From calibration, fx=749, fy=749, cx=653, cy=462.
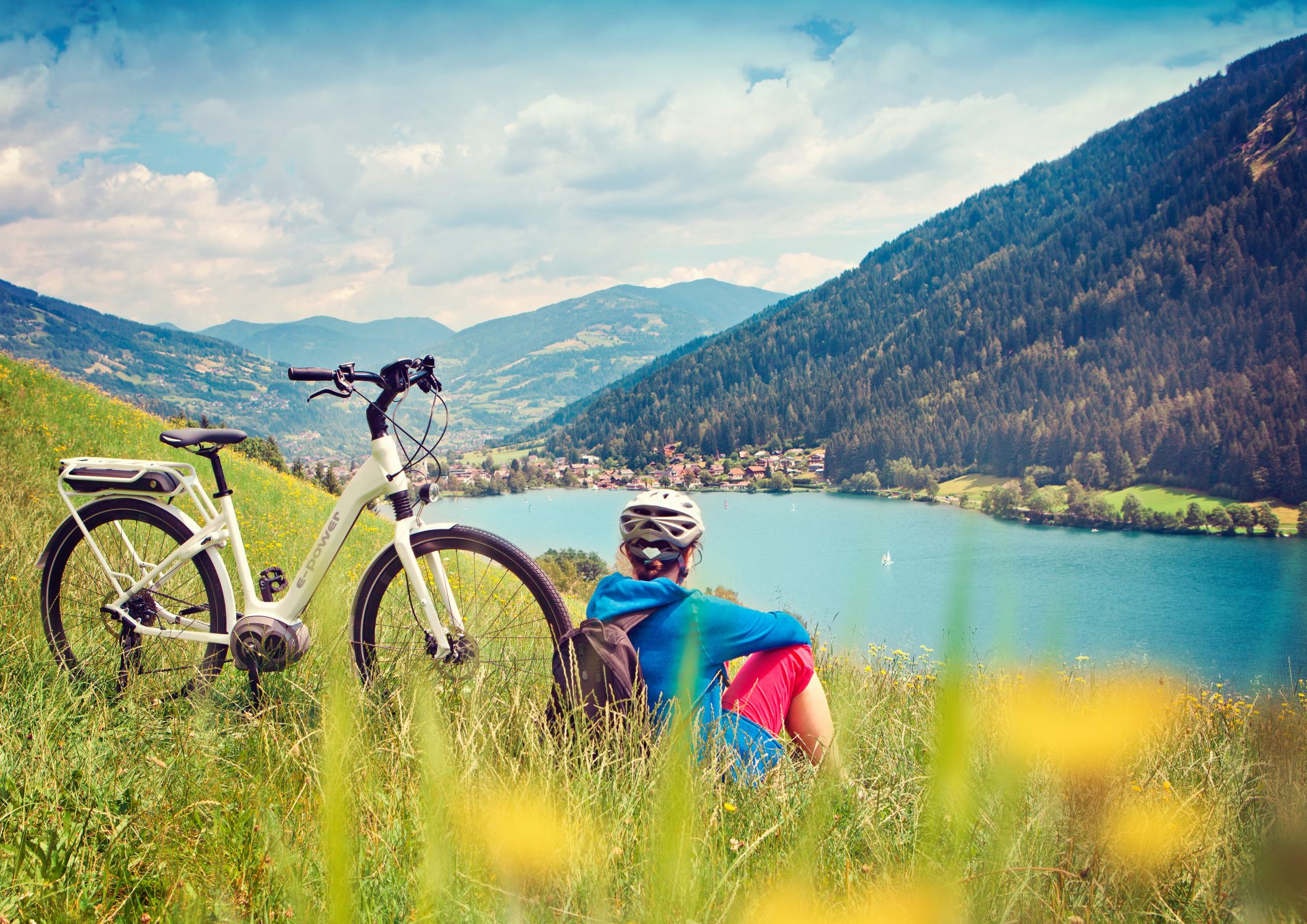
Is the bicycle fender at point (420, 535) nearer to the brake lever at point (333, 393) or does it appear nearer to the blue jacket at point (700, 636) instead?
the brake lever at point (333, 393)

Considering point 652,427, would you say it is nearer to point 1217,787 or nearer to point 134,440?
point 134,440

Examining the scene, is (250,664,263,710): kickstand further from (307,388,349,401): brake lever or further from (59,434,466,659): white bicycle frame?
(307,388,349,401): brake lever

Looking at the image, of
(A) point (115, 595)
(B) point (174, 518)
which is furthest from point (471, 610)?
(A) point (115, 595)

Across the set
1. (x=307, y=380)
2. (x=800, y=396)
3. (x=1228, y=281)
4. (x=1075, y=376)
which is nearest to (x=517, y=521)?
(x=307, y=380)

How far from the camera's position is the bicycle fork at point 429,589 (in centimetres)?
288

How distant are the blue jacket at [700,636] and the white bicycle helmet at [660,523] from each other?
0.80 feet

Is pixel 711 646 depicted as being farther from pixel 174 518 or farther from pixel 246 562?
pixel 174 518

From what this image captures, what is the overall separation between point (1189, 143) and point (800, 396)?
12887 centimetres

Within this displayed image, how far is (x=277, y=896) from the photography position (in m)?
1.54

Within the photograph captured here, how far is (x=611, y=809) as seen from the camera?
1695mm

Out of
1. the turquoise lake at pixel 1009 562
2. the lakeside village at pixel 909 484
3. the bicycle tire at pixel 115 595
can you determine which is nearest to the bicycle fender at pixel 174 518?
the bicycle tire at pixel 115 595

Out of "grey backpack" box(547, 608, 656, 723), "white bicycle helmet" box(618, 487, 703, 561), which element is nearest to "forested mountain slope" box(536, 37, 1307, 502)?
"white bicycle helmet" box(618, 487, 703, 561)

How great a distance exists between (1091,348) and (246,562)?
15293 cm

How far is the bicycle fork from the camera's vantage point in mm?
2875
